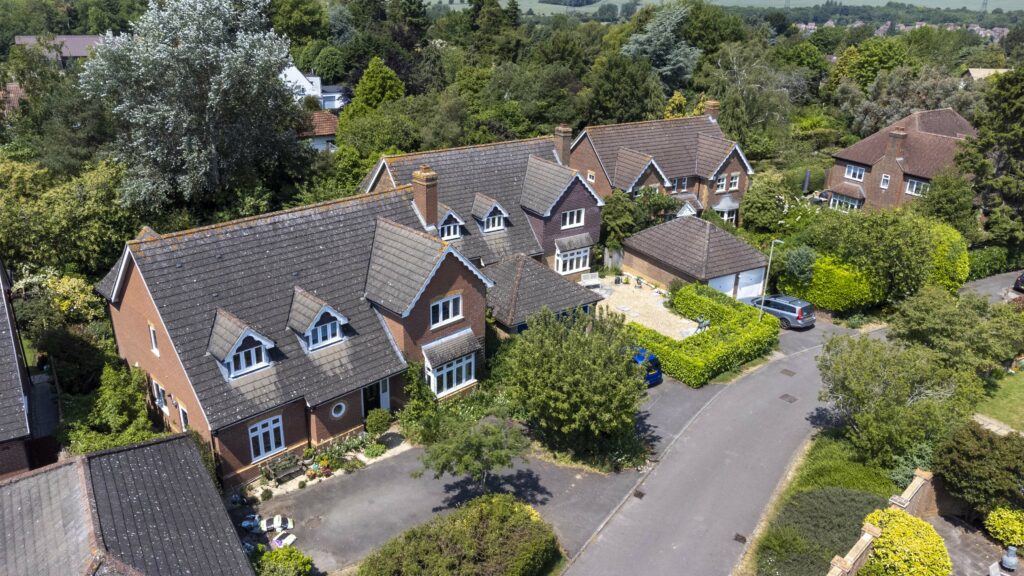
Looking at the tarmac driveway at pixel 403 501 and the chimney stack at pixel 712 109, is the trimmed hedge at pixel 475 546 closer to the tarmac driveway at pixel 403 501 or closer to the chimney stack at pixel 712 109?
the tarmac driveway at pixel 403 501

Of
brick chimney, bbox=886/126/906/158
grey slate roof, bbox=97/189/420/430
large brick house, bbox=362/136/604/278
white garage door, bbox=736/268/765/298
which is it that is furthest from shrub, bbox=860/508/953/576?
brick chimney, bbox=886/126/906/158

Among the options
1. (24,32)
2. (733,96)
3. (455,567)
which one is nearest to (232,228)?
(455,567)

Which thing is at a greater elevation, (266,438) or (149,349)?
(149,349)

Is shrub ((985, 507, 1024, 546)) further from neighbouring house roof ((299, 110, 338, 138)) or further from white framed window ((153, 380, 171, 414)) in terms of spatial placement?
neighbouring house roof ((299, 110, 338, 138))

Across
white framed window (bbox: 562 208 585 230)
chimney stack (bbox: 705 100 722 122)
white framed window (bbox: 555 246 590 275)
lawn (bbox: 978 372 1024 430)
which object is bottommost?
lawn (bbox: 978 372 1024 430)

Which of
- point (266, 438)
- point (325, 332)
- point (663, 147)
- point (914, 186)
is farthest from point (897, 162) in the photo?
point (266, 438)

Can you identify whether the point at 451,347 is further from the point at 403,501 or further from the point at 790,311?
the point at 790,311
